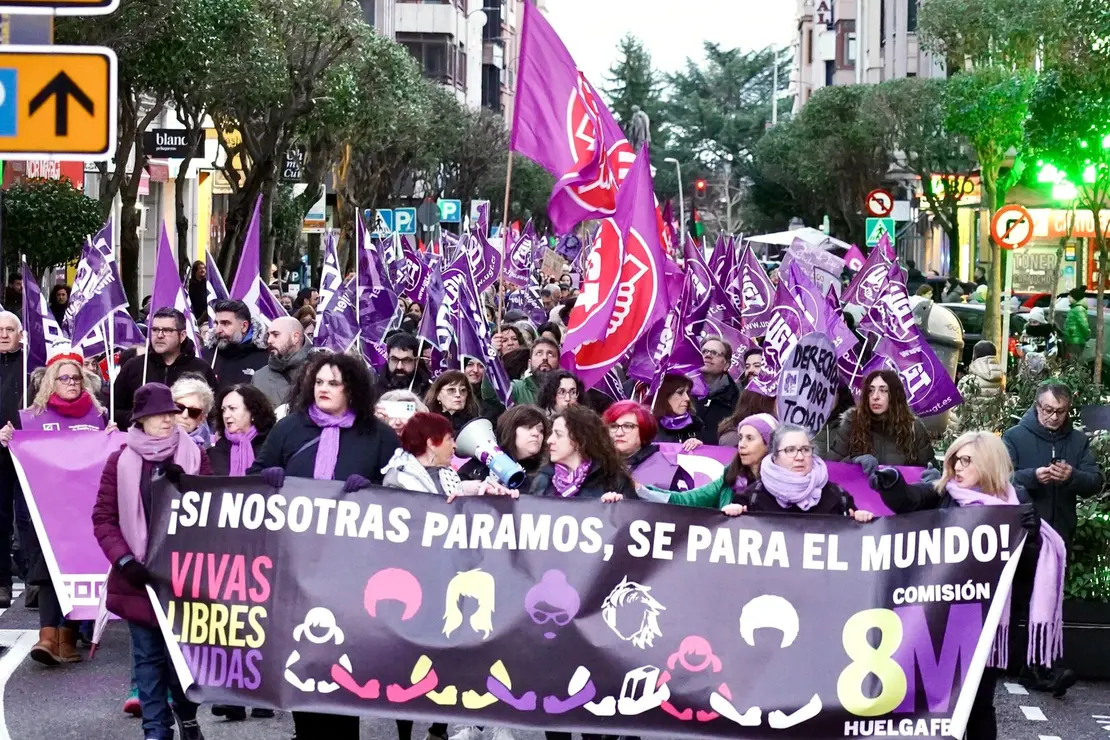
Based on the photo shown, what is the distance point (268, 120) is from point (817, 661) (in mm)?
30543

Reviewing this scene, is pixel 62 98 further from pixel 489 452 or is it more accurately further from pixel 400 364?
pixel 400 364

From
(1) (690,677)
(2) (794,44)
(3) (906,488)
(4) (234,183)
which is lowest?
(1) (690,677)

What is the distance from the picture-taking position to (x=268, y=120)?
36.6 m

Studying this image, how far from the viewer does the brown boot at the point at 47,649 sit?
1011cm

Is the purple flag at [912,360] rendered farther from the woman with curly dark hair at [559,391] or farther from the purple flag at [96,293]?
the purple flag at [96,293]

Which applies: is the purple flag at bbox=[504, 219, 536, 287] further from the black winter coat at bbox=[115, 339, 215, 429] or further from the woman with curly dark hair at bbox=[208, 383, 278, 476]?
the woman with curly dark hair at bbox=[208, 383, 278, 476]

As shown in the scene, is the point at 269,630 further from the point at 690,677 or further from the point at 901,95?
the point at 901,95

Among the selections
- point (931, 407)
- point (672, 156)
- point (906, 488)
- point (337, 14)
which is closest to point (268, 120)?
point (337, 14)

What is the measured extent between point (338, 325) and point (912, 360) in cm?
464

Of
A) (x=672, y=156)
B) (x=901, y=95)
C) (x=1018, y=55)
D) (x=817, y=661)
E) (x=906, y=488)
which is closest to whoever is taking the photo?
(x=817, y=661)

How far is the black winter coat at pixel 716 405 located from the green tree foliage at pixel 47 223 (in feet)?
45.0

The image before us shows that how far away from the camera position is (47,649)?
10.1 m

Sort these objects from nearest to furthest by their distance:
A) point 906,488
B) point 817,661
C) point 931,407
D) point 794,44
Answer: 1. point 817,661
2. point 906,488
3. point 931,407
4. point 794,44

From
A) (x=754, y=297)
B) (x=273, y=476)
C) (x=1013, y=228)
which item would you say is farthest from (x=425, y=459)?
(x=1013, y=228)
